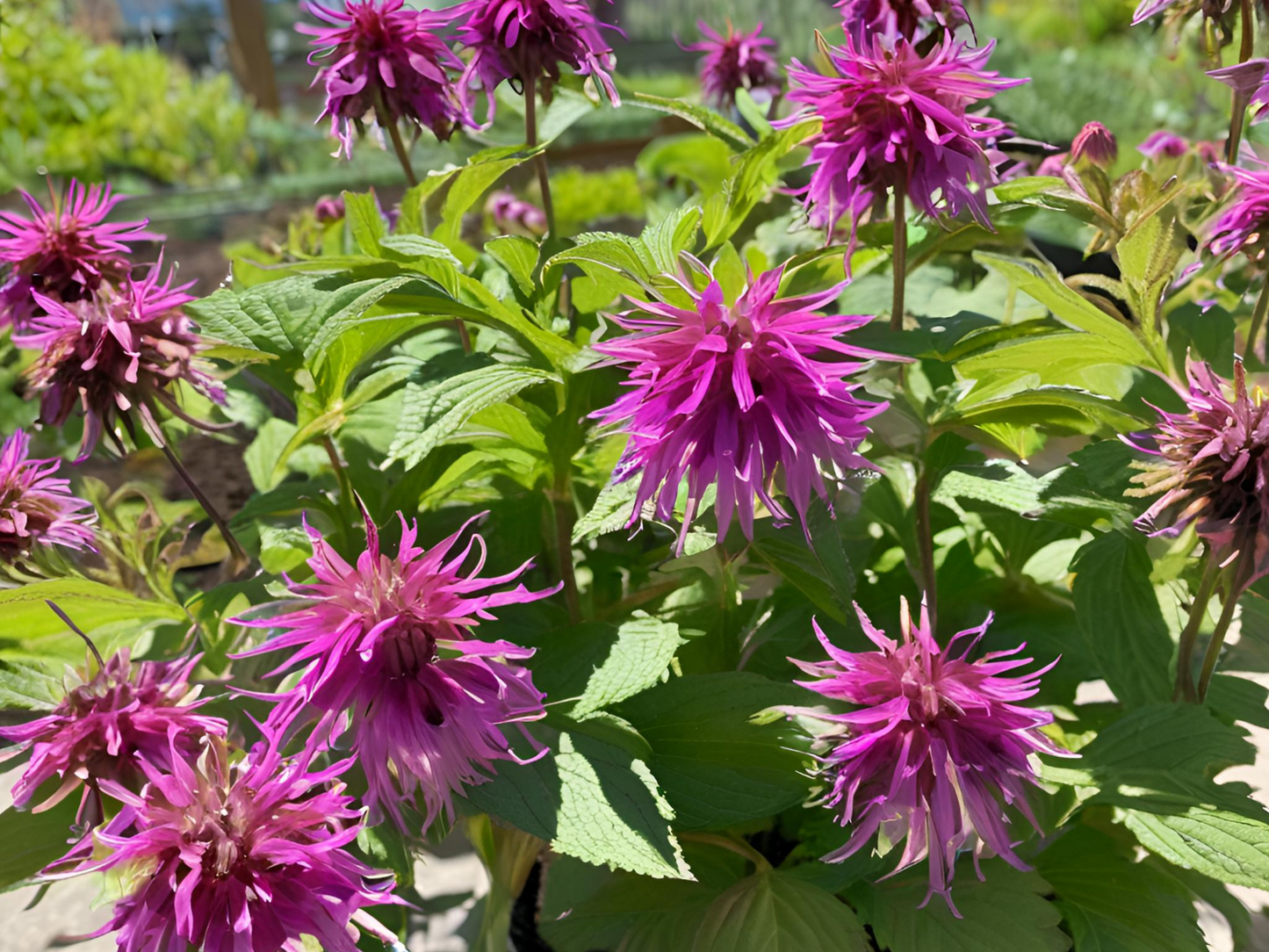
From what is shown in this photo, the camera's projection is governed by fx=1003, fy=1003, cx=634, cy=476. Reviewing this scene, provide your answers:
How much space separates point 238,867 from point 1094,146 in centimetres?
77

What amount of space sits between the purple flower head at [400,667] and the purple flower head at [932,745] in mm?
147

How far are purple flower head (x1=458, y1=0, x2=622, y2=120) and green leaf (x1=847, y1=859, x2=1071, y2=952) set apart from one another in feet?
1.82

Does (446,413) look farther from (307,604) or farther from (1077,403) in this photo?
(1077,403)

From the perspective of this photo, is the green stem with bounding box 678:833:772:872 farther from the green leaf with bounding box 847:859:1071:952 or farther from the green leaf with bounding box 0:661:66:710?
the green leaf with bounding box 0:661:66:710

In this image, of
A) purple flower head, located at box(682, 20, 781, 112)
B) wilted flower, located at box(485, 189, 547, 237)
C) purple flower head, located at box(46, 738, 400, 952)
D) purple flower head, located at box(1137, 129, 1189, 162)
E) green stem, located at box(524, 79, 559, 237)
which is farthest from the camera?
wilted flower, located at box(485, 189, 547, 237)

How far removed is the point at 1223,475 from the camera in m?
0.48

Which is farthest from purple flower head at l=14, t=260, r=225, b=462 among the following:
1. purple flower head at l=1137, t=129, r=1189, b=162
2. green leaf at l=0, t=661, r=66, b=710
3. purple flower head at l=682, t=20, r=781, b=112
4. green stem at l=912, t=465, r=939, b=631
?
purple flower head at l=1137, t=129, r=1189, b=162

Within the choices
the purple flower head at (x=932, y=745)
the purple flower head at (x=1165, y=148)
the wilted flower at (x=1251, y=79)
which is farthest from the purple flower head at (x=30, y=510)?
the purple flower head at (x=1165, y=148)

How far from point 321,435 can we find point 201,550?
0.31 m

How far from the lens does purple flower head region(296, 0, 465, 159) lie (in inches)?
28.1

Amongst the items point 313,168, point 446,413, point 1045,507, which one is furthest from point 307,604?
point 313,168

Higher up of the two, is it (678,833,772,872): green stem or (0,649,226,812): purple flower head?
(0,649,226,812): purple flower head

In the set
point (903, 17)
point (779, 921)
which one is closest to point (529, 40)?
point (903, 17)

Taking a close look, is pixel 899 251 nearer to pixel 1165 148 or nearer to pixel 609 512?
pixel 609 512
